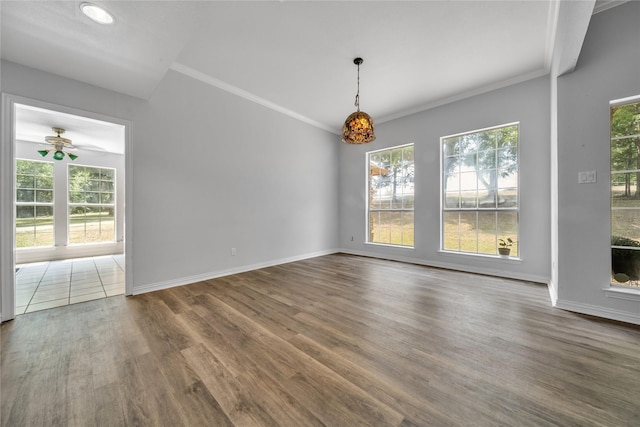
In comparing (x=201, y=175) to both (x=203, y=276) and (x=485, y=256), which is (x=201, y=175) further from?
(x=485, y=256)

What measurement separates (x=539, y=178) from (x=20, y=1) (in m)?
5.67

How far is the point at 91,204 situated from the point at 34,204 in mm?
897

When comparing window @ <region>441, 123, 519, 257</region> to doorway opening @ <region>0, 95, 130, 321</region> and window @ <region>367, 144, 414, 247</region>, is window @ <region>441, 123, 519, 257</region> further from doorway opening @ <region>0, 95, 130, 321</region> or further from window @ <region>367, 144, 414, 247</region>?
doorway opening @ <region>0, 95, 130, 321</region>

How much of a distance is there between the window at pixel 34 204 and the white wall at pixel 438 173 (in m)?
6.81

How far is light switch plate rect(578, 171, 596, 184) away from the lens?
2.34 m

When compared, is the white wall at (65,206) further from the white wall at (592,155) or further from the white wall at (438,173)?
the white wall at (592,155)

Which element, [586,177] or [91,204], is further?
[91,204]

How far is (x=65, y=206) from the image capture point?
5.40 metres

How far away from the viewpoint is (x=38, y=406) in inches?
49.3

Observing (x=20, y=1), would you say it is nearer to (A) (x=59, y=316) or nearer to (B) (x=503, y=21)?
(A) (x=59, y=316)

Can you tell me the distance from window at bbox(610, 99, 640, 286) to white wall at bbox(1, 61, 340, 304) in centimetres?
433

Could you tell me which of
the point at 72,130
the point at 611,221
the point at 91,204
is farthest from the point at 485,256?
the point at 91,204

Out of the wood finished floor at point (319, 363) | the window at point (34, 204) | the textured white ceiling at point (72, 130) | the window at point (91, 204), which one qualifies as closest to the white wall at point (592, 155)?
the wood finished floor at point (319, 363)

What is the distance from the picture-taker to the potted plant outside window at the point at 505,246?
3.64 meters
